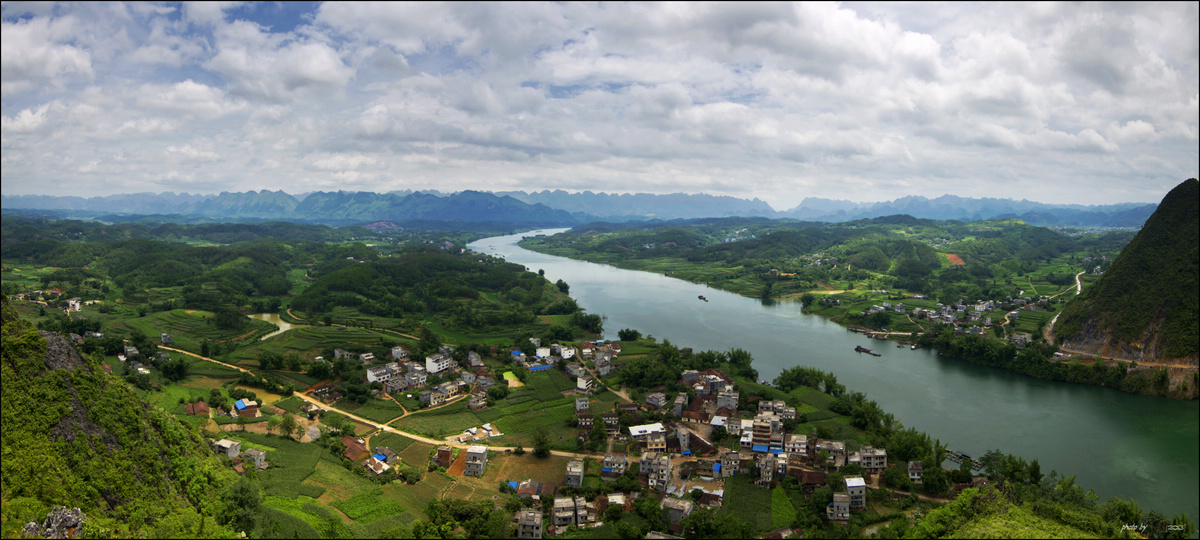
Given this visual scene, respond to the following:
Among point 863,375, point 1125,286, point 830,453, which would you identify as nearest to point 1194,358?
point 1125,286

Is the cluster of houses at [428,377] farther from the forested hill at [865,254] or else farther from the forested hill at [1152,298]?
the forested hill at [865,254]

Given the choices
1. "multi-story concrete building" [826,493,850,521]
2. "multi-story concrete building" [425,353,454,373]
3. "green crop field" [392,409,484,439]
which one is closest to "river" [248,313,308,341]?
"multi-story concrete building" [425,353,454,373]

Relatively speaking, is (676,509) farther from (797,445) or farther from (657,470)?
(797,445)

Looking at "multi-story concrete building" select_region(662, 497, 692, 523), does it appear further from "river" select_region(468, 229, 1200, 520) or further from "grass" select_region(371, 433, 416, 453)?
"river" select_region(468, 229, 1200, 520)

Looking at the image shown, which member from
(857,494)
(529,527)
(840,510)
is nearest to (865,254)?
(857,494)

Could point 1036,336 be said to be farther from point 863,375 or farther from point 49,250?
point 49,250

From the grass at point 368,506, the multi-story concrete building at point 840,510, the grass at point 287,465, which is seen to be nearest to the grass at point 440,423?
the grass at point 287,465

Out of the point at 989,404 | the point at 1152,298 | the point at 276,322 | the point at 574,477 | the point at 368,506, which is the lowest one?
the point at 368,506
